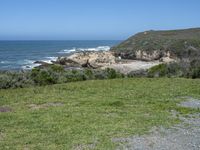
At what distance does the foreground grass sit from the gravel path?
0.99 ft

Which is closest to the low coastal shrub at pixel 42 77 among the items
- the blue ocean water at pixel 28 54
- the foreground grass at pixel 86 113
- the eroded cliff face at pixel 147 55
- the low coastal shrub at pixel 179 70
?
the foreground grass at pixel 86 113

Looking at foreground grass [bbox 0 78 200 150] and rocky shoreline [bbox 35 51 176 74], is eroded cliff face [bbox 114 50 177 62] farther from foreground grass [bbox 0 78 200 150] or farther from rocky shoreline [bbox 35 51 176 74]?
foreground grass [bbox 0 78 200 150]

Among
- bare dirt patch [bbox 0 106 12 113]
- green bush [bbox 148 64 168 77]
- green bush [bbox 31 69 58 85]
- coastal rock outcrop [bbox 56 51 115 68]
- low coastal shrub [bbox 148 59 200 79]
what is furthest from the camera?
coastal rock outcrop [bbox 56 51 115 68]

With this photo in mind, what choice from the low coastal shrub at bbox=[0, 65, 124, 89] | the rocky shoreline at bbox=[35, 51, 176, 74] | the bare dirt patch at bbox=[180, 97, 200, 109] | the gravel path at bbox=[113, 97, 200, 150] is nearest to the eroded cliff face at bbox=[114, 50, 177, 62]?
the rocky shoreline at bbox=[35, 51, 176, 74]

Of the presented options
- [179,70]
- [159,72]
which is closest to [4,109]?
[159,72]

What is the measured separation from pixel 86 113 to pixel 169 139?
3.24 metres

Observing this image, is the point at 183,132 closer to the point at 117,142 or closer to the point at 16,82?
the point at 117,142

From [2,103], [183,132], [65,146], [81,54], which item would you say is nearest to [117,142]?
[65,146]

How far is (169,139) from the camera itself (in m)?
8.72

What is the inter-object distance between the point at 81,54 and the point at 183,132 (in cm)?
3958

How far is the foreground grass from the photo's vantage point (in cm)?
853

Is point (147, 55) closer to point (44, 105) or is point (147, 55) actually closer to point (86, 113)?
point (44, 105)

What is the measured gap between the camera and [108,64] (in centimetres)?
4512

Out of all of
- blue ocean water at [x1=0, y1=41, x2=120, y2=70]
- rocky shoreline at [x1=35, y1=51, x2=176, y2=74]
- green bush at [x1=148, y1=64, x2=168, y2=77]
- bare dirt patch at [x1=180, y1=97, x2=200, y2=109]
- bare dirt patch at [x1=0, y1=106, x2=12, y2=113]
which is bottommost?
blue ocean water at [x1=0, y1=41, x2=120, y2=70]
